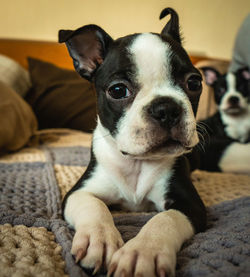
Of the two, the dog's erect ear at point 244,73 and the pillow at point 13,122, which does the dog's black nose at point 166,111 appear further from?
the dog's erect ear at point 244,73

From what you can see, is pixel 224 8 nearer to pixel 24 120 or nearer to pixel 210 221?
pixel 24 120

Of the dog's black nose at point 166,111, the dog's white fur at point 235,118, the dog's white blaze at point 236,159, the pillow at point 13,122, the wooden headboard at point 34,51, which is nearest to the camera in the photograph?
the dog's black nose at point 166,111

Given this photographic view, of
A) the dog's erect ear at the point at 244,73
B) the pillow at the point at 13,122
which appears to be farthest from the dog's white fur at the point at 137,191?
the dog's erect ear at the point at 244,73

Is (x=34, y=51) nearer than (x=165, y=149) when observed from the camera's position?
No

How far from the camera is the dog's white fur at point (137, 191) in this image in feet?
2.01

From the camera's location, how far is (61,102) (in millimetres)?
2695

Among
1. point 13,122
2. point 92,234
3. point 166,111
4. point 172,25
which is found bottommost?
point 13,122

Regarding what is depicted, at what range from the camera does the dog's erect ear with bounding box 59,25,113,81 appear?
1076 mm

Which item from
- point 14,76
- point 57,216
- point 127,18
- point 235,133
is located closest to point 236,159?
point 235,133

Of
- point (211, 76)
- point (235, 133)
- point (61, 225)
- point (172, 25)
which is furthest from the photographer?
point (211, 76)

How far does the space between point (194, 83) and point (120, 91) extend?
0.86ft

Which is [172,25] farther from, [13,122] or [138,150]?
[13,122]

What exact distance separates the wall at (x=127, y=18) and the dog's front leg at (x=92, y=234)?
2861mm

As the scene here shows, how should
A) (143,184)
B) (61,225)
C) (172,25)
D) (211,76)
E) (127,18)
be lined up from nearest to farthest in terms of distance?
(61,225) < (143,184) < (172,25) < (211,76) < (127,18)
